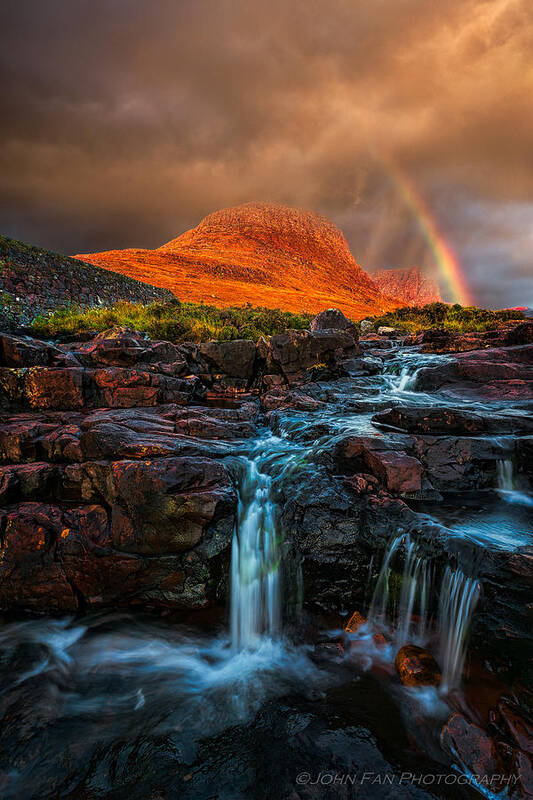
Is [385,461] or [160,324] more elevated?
[160,324]

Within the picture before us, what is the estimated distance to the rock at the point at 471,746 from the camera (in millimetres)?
2797

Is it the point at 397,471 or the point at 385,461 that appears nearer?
the point at 397,471

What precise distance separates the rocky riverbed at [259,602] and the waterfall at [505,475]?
3 cm

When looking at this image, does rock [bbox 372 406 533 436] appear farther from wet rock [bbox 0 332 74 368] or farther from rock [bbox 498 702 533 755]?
wet rock [bbox 0 332 74 368]

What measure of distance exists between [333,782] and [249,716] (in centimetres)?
109

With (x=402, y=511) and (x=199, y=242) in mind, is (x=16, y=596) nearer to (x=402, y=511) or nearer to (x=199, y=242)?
(x=402, y=511)

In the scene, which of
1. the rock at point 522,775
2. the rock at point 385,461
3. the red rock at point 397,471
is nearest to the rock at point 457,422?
the rock at point 385,461

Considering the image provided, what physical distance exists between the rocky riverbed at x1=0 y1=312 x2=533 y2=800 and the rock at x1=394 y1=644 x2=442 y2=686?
2 cm

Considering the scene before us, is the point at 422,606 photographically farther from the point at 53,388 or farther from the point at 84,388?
the point at 53,388

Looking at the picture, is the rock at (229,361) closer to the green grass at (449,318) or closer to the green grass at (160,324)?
the green grass at (160,324)

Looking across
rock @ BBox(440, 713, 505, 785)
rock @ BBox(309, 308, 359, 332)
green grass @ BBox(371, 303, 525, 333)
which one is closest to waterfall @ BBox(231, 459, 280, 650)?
rock @ BBox(440, 713, 505, 785)

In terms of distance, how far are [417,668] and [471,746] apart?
0.81 meters

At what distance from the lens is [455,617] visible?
407 centimetres

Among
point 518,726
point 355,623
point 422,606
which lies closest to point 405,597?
point 422,606
